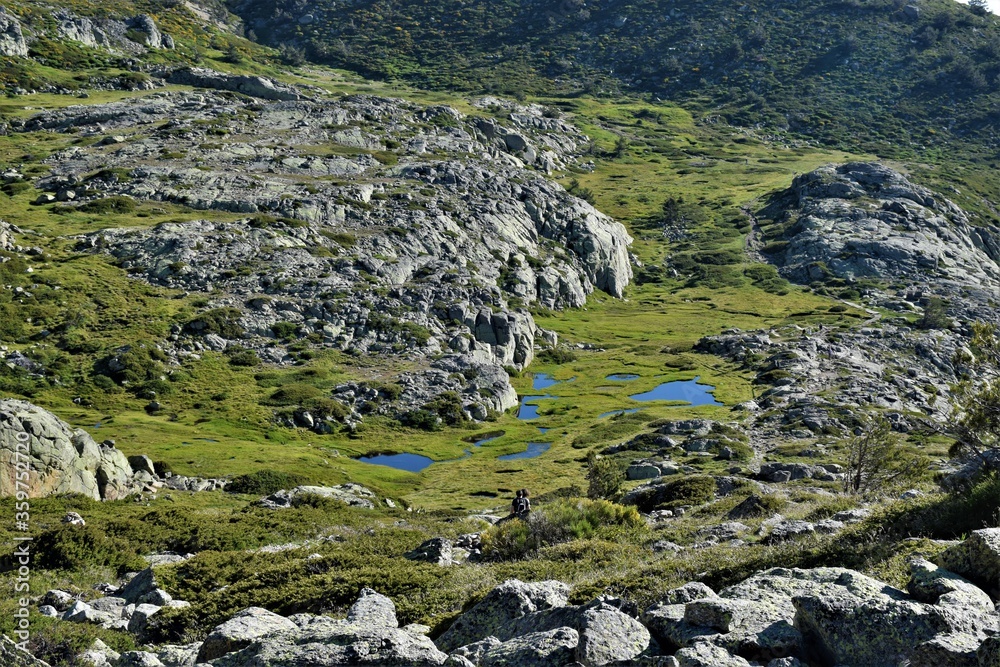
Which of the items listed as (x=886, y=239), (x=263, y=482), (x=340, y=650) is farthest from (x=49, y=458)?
(x=886, y=239)

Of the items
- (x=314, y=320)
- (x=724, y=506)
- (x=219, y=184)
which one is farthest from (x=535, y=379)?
(x=724, y=506)

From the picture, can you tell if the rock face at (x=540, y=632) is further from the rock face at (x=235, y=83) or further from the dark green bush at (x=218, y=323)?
the rock face at (x=235, y=83)

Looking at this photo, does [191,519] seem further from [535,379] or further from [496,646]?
[535,379]

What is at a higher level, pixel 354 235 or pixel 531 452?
pixel 354 235

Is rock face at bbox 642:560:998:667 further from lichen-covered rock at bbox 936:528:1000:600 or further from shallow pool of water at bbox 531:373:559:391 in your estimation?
shallow pool of water at bbox 531:373:559:391

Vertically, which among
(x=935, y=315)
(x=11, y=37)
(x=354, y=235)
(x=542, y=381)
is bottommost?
(x=542, y=381)

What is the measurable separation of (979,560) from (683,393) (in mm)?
94387

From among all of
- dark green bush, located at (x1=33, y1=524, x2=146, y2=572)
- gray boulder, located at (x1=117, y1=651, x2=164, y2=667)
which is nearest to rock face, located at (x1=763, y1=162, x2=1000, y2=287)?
dark green bush, located at (x1=33, y1=524, x2=146, y2=572)

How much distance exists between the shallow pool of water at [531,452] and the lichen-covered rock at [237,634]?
61.9m

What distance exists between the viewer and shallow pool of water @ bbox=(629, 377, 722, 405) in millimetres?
100875

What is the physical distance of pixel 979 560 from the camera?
12102 mm

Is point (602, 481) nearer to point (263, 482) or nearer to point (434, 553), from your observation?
point (263, 482)

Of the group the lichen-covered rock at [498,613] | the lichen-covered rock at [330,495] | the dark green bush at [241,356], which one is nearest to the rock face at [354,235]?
the dark green bush at [241,356]

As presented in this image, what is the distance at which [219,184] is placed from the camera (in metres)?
123
